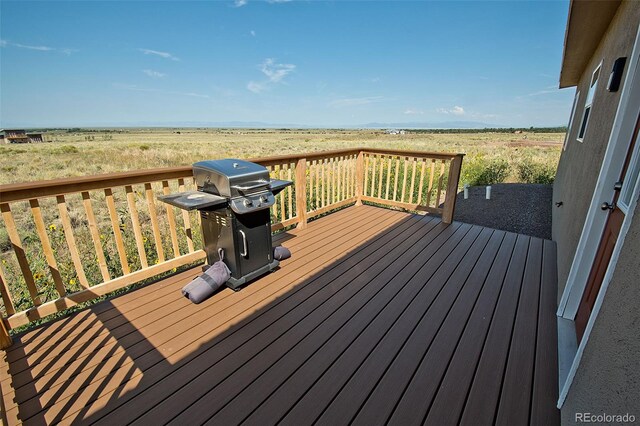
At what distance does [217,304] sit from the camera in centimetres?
220

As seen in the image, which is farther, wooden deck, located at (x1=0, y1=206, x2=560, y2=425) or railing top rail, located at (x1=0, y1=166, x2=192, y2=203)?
railing top rail, located at (x1=0, y1=166, x2=192, y2=203)

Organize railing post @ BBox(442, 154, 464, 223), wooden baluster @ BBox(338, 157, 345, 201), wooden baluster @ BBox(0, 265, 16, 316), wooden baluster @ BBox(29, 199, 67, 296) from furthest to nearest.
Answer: wooden baluster @ BBox(338, 157, 345, 201), railing post @ BBox(442, 154, 464, 223), wooden baluster @ BBox(29, 199, 67, 296), wooden baluster @ BBox(0, 265, 16, 316)

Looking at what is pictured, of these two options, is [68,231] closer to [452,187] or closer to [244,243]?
A: [244,243]

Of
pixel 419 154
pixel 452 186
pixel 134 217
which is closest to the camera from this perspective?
pixel 134 217

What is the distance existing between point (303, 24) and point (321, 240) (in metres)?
19.0

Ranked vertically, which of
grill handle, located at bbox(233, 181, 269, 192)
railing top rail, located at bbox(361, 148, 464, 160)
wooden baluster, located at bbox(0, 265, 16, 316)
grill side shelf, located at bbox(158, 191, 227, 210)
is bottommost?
wooden baluster, located at bbox(0, 265, 16, 316)

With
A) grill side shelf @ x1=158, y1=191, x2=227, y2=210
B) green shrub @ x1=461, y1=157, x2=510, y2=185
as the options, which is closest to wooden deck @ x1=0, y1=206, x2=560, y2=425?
grill side shelf @ x1=158, y1=191, x2=227, y2=210

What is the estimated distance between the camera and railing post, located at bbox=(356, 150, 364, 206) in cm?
464

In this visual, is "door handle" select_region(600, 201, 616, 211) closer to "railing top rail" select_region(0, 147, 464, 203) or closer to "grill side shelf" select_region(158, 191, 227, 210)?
"grill side shelf" select_region(158, 191, 227, 210)

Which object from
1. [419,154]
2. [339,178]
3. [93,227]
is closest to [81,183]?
[93,227]

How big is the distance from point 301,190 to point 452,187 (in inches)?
84.1

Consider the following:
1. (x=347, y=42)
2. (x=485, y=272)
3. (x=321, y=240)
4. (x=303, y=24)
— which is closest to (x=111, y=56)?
(x=303, y=24)

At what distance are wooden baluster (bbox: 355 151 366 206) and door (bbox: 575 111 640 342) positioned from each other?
331cm

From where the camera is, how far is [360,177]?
15.6 ft
